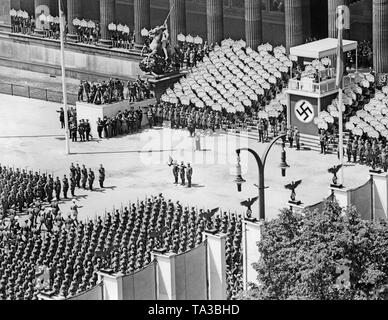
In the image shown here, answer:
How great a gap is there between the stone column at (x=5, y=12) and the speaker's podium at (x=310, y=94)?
35.5 metres

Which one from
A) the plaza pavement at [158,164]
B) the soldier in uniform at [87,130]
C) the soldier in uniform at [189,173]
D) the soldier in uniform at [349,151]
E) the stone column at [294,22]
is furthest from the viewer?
the stone column at [294,22]

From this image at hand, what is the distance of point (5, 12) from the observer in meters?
129

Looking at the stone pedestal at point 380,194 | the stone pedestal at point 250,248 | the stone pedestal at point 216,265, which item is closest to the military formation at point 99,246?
the stone pedestal at point 250,248

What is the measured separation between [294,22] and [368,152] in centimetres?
1633

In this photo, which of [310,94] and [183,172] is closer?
[183,172]

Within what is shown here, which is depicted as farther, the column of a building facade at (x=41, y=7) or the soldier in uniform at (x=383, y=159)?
the column of a building facade at (x=41, y=7)

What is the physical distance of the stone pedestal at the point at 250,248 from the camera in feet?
228

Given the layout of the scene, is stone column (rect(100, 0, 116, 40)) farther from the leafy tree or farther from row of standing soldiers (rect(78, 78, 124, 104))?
the leafy tree

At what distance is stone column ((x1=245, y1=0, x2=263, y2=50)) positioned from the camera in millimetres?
108250

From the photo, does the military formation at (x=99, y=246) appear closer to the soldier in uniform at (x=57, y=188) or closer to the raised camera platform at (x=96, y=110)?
the soldier in uniform at (x=57, y=188)

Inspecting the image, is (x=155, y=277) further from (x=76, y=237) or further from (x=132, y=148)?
(x=132, y=148)

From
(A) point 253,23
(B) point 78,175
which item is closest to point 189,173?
(B) point 78,175

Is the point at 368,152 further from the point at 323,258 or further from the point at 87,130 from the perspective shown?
the point at 323,258

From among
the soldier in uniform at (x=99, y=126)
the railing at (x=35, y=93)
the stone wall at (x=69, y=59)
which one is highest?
the stone wall at (x=69, y=59)
